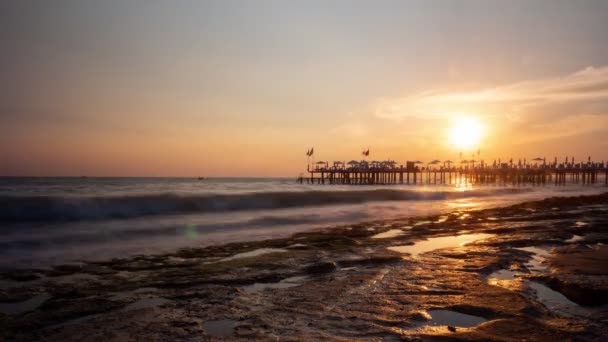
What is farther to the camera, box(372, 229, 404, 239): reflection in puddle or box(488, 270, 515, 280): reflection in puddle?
box(372, 229, 404, 239): reflection in puddle

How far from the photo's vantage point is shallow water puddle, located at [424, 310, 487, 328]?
167 inches

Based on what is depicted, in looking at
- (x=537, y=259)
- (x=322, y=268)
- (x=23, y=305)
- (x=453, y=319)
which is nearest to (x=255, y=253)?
(x=322, y=268)

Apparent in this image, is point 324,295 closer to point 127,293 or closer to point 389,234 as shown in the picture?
point 127,293

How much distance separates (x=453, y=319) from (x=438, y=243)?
6.11 metres

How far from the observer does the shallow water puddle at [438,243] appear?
9.16 m

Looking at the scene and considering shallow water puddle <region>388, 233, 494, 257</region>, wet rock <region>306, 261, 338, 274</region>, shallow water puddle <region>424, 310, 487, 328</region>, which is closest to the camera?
shallow water puddle <region>424, 310, 487, 328</region>

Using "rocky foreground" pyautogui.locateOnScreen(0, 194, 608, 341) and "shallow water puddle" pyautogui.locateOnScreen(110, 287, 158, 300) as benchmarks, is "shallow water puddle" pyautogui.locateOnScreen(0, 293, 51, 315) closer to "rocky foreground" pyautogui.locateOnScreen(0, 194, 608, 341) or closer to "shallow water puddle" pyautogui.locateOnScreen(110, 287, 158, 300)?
"rocky foreground" pyautogui.locateOnScreen(0, 194, 608, 341)

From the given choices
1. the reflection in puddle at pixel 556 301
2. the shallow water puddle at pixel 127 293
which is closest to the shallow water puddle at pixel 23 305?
the shallow water puddle at pixel 127 293

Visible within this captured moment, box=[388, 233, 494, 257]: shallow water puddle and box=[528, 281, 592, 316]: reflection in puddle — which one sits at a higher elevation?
box=[528, 281, 592, 316]: reflection in puddle

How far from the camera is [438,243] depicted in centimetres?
1024

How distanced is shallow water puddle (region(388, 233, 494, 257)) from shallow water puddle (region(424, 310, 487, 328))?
12.6ft

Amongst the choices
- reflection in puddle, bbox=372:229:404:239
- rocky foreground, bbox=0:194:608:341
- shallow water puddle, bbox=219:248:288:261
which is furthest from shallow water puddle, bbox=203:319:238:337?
reflection in puddle, bbox=372:229:404:239

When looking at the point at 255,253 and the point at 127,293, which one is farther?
the point at 255,253

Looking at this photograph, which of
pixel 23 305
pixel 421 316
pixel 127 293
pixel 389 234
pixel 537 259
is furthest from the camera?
pixel 389 234
